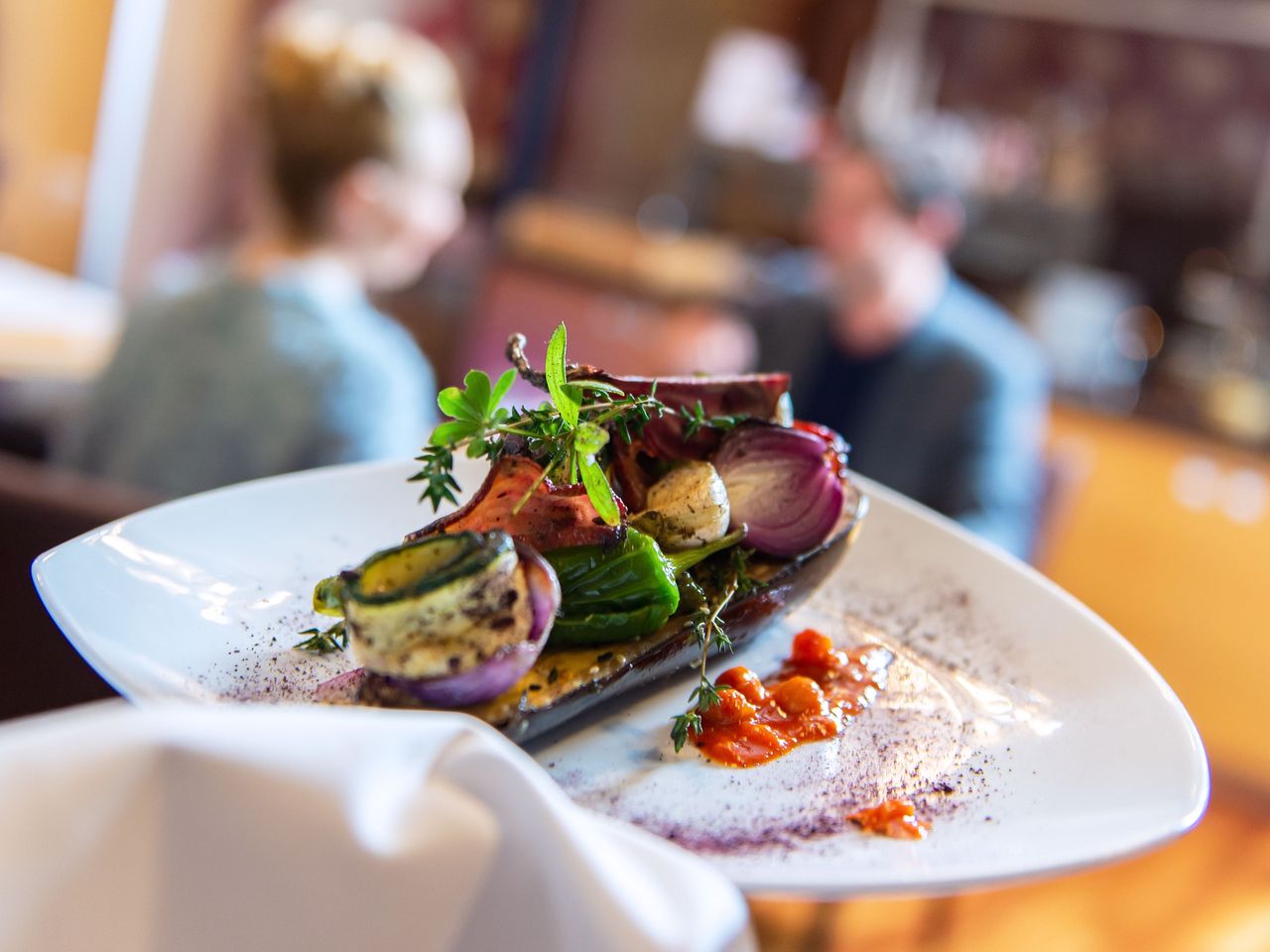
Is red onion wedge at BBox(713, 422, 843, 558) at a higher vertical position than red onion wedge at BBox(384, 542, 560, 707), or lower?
higher

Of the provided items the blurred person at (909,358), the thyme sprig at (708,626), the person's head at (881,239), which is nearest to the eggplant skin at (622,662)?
the thyme sprig at (708,626)

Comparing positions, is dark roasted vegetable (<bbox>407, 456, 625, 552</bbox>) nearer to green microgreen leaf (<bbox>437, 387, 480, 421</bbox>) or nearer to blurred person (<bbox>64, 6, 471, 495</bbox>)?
green microgreen leaf (<bbox>437, 387, 480, 421</bbox>)

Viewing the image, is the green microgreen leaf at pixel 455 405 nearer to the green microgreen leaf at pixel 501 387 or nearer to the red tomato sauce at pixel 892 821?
the green microgreen leaf at pixel 501 387

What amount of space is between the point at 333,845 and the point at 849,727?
271 millimetres

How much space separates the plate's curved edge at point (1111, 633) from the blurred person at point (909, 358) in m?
1.38

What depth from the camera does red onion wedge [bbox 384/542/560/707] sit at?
0.48 meters

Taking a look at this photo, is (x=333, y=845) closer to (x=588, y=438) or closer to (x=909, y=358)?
(x=588, y=438)

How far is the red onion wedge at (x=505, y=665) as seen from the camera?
484 millimetres

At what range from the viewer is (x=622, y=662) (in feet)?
1.85

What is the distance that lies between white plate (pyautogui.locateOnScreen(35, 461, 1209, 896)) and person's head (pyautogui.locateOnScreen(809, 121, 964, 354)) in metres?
1.68

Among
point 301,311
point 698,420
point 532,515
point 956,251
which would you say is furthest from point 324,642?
point 956,251

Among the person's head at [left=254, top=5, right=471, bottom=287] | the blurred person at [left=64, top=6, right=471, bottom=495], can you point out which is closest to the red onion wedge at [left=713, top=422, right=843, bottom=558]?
the blurred person at [left=64, top=6, right=471, bottom=495]

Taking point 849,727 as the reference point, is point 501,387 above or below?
above

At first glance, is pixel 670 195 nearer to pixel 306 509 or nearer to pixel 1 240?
pixel 1 240
